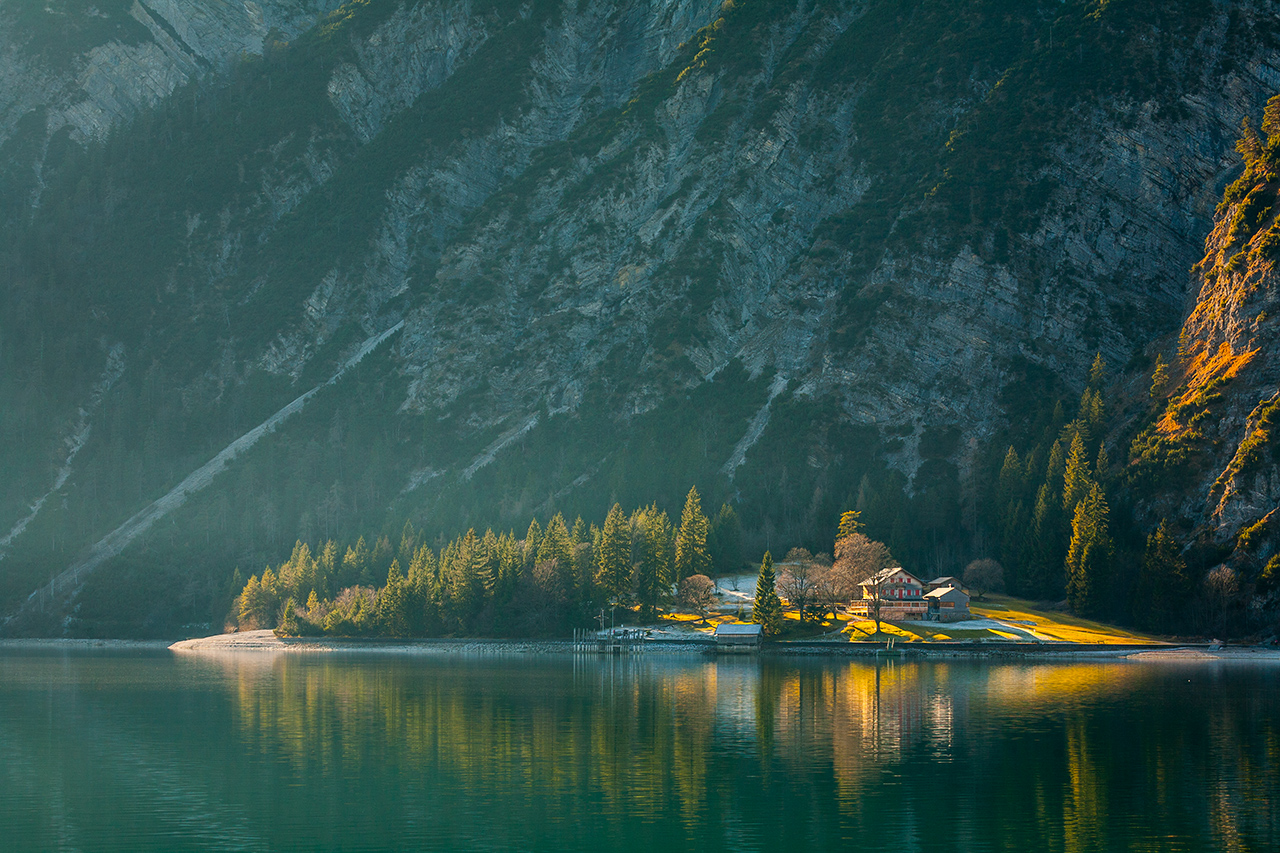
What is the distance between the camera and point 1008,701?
7969 cm

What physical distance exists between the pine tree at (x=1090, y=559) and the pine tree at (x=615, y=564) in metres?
49.5

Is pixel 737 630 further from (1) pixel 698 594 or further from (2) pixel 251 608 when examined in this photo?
(2) pixel 251 608

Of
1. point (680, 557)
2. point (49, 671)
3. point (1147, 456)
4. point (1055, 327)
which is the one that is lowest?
point (49, 671)

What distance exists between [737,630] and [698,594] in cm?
1192

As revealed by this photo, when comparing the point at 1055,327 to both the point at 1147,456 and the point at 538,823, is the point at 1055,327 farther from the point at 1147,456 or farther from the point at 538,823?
the point at 538,823

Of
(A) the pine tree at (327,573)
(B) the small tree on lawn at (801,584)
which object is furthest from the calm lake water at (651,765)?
(A) the pine tree at (327,573)

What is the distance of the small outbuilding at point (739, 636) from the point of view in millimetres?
130125

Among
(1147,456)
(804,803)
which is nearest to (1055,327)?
(1147,456)

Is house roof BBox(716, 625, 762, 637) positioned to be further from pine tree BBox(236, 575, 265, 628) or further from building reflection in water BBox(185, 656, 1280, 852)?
pine tree BBox(236, 575, 265, 628)

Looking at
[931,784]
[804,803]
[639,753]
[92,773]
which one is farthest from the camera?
[639,753]

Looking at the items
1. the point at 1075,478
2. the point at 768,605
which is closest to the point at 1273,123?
the point at 1075,478

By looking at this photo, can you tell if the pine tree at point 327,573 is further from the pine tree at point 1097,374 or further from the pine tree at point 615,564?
the pine tree at point 1097,374

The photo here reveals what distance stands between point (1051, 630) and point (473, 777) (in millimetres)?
90795

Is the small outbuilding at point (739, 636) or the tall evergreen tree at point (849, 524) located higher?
the tall evergreen tree at point (849, 524)
